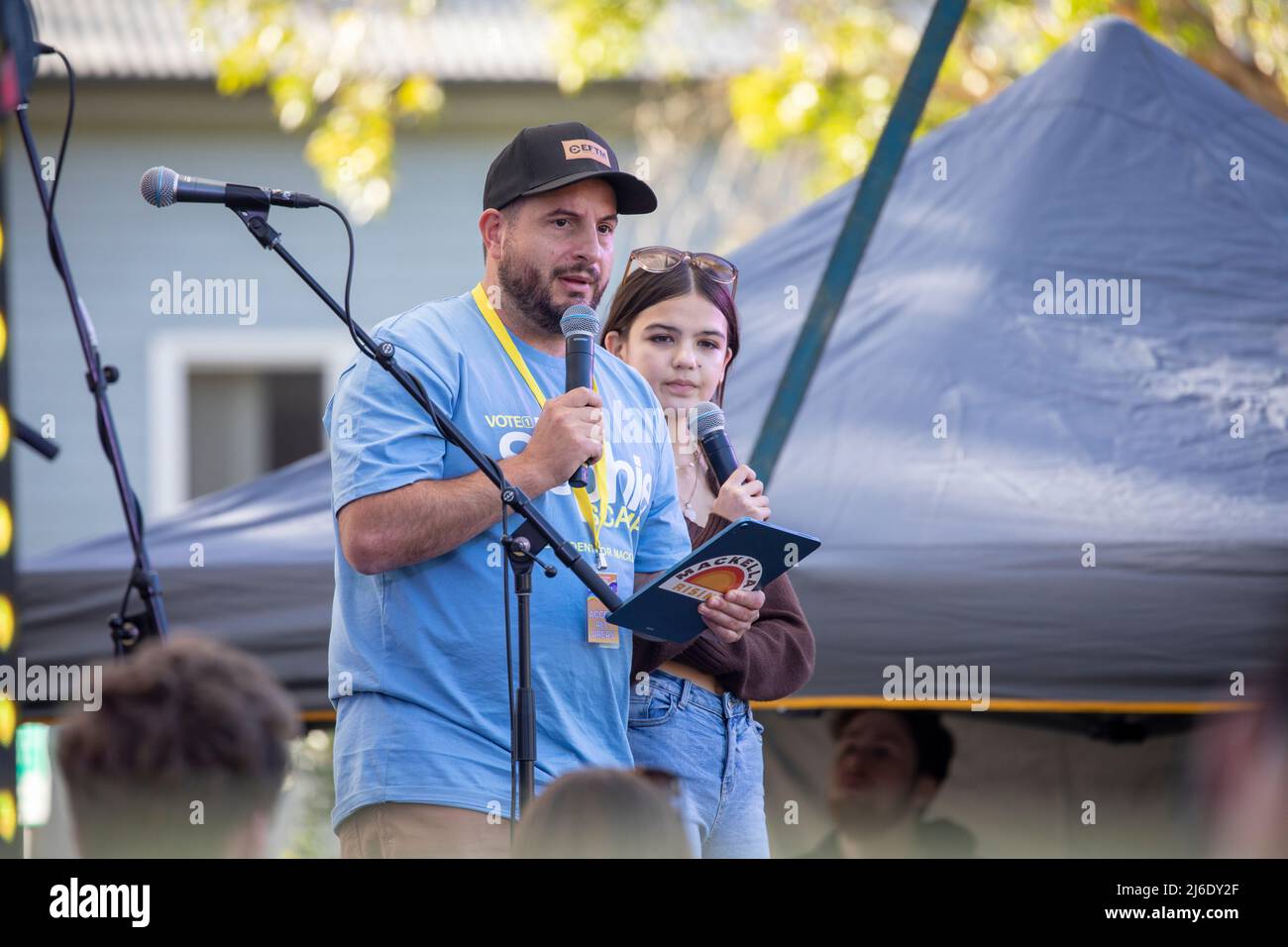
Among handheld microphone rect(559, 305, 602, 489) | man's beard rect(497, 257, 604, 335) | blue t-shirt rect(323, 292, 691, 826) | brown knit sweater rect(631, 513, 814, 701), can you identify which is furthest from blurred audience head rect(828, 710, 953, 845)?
handheld microphone rect(559, 305, 602, 489)

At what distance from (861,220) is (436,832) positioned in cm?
259

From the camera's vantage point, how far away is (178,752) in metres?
1.93

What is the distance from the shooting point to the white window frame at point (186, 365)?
1146 centimetres

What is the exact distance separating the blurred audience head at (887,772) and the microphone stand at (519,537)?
257 cm

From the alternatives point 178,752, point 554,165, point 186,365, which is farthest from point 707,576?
point 186,365

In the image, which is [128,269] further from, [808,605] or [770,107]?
[808,605]

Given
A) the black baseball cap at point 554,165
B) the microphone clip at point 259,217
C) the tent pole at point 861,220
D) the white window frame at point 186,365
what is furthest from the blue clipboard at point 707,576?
Answer: the white window frame at point 186,365

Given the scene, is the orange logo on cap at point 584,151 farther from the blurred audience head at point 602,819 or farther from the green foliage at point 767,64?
the green foliage at point 767,64

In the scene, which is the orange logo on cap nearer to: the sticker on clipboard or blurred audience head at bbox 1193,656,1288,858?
the sticker on clipboard

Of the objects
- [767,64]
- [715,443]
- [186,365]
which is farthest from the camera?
[186,365]

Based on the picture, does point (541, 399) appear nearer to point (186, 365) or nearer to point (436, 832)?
point (436, 832)

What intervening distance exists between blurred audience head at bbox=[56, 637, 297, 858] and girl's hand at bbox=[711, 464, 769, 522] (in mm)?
1570

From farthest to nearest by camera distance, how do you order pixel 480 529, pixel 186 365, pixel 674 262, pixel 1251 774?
pixel 186 365
pixel 674 262
pixel 480 529
pixel 1251 774
